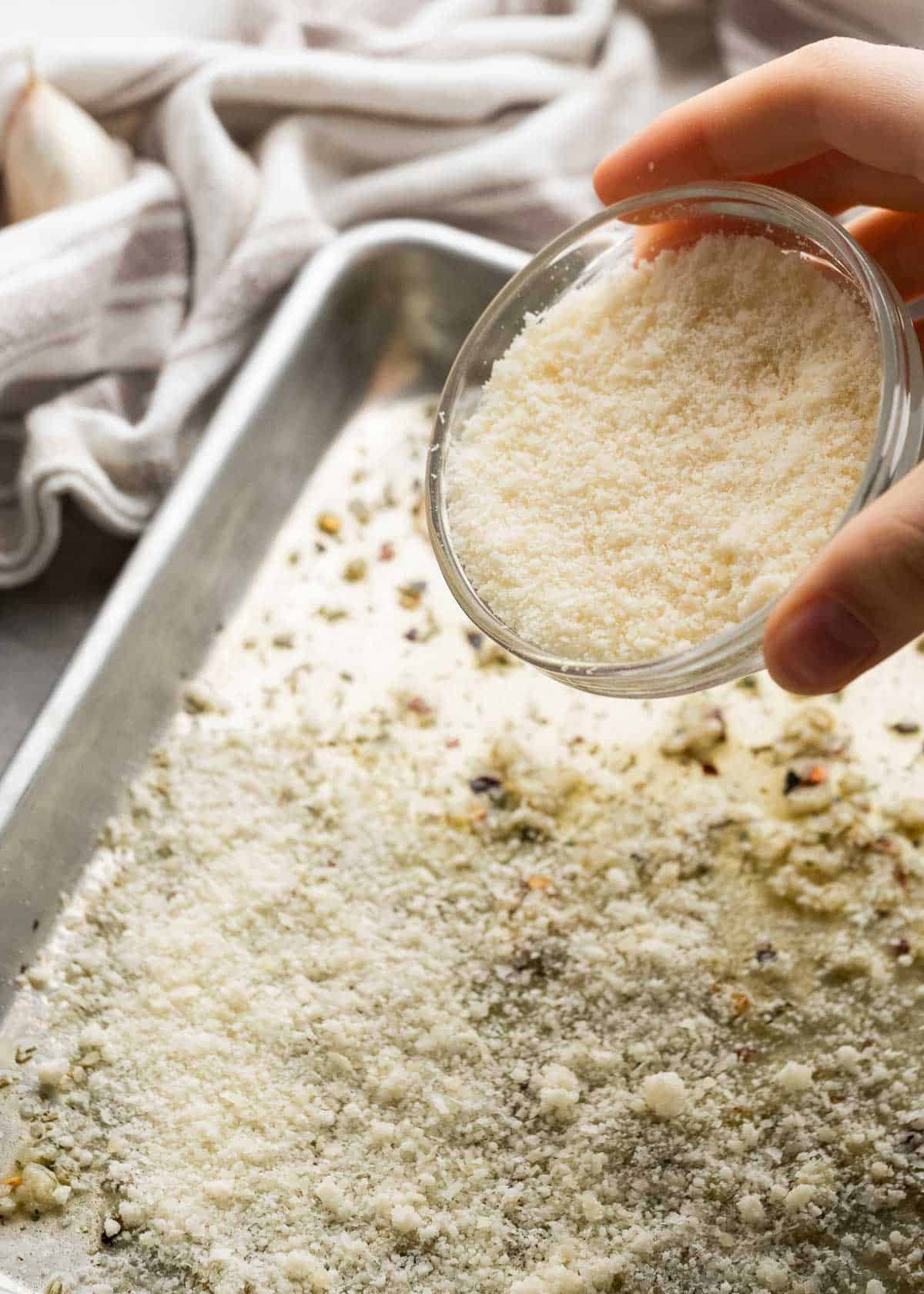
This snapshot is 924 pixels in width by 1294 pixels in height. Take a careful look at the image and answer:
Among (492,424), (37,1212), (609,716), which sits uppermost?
(492,424)

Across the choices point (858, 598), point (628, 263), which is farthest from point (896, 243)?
point (858, 598)

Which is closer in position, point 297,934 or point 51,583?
point 297,934

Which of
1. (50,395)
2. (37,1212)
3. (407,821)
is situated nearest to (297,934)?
(407,821)

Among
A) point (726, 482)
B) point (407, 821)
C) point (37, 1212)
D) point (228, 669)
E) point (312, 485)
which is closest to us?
point (726, 482)

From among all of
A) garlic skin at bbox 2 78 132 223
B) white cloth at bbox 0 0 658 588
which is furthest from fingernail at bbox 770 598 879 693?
garlic skin at bbox 2 78 132 223

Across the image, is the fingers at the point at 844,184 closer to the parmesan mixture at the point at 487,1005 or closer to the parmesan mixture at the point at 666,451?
the parmesan mixture at the point at 666,451

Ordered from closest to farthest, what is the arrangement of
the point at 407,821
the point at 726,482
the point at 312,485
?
1. the point at 726,482
2. the point at 407,821
3. the point at 312,485

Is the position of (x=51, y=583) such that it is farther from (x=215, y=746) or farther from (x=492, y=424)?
(x=492, y=424)

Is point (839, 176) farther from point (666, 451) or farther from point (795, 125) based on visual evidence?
point (666, 451)
